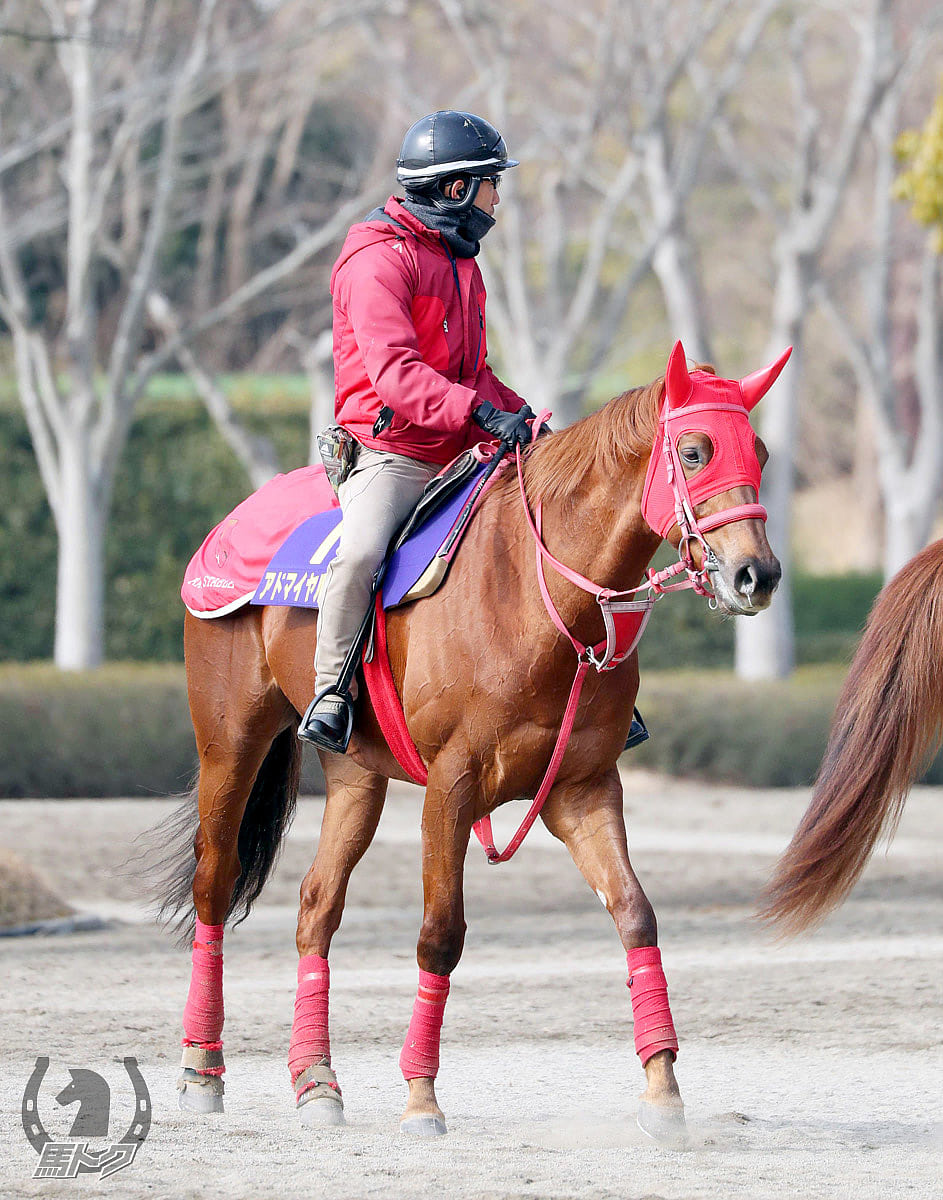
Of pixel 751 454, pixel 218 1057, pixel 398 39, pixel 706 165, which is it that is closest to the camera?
pixel 751 454

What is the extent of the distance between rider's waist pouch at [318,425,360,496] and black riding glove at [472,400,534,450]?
454 mm

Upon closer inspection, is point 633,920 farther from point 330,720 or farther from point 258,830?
point 258,830

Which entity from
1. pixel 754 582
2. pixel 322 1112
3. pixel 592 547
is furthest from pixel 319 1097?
pixel 754 582

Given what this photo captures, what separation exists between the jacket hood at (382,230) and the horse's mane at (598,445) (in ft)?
2.51

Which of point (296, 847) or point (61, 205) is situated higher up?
point (61, 205)

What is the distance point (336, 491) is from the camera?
16.6 ft

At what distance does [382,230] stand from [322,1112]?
101 inches

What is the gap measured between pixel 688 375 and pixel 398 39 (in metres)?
14.4

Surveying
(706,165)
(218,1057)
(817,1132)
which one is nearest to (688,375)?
(817,1132)

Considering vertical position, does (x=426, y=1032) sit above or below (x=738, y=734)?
above

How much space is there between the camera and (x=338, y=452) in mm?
4953

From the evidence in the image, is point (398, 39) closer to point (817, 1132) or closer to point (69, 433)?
point (69, 433)

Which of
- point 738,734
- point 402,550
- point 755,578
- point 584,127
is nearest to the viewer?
point 755,578

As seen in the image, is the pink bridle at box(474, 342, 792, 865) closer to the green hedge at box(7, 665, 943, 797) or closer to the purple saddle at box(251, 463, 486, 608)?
the purple saddle at box(251, 463, 486, 608)
